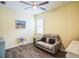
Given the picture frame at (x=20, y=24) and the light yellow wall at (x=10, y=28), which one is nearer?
the light yellow wall at (x=10, y=28)

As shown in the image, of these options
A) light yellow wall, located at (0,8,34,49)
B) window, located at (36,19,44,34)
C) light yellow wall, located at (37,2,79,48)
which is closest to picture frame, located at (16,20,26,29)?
light yellow wall, located at (0,8,34,49)

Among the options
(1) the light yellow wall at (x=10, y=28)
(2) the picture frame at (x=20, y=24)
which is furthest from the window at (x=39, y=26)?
(2) the picture frame at (x=20, y=24)

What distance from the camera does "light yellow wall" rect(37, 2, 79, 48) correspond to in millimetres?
3398

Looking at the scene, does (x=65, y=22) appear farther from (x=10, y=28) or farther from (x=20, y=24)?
(x=10, y=28)

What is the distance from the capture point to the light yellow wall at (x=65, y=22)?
340 cm

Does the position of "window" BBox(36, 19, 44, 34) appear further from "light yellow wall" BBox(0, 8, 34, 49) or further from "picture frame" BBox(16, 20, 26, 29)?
"picture frame" BBox(16, 20, 26, 29)

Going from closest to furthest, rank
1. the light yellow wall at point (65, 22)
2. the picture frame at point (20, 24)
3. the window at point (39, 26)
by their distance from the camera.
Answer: the light yellow wall at point (65, 22) → the picture frame at point (20, 24) → the window at point (39, 26)

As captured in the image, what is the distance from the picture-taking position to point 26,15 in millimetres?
5449

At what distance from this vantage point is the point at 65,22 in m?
3.77

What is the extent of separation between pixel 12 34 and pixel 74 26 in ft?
11.9

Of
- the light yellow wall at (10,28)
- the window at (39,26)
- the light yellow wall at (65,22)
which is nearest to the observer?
the light yellow wall at (65,22)

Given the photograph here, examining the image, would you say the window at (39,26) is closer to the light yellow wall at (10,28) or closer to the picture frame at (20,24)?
the light yellow wall at (10,28)

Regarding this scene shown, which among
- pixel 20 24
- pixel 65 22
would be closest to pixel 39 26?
pixel 20 24

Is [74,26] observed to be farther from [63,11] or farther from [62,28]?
[63,11]
